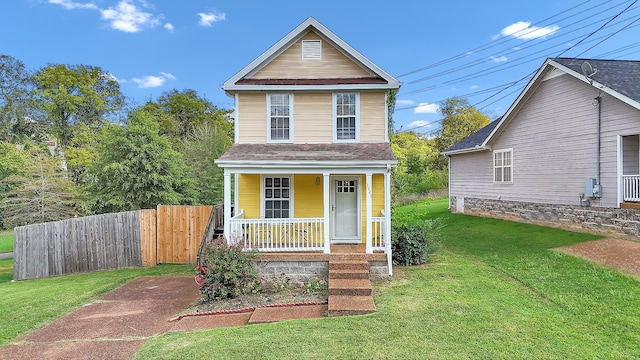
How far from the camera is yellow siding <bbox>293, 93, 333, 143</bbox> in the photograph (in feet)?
34.6

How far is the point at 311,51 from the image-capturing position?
10.7 meters

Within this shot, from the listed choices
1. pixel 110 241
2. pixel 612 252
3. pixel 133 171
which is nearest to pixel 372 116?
pixel 612 252

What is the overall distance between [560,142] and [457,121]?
21021 mm

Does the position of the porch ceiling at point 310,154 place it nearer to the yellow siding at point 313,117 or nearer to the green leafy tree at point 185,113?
the yellow siding at point 313,117

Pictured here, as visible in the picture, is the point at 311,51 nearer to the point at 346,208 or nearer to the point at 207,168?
the point at 346,208

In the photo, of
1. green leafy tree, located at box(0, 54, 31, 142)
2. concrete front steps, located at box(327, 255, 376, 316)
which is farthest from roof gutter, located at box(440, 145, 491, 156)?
green leafy tree, located at box(0, 54, 31, 142)

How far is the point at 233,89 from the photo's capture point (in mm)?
10289

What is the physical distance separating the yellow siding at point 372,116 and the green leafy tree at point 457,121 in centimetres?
2462

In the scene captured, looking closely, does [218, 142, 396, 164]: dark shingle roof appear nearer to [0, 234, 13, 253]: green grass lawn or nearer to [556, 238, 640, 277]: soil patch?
[556, 238, 640, 277]: soil patch

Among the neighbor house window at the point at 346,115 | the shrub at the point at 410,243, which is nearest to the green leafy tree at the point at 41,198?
Answer: the neighbor house window at the point at 346,115

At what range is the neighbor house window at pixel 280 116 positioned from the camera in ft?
34.6

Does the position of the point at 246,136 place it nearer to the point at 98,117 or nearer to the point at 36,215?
the point at 36,215

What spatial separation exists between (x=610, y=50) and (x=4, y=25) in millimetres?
40883

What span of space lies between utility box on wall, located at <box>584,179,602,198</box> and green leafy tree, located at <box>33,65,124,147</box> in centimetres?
3146
